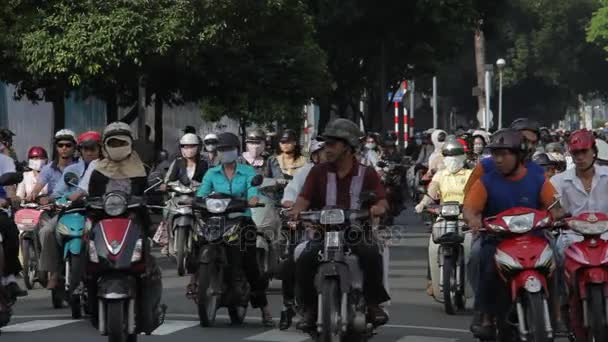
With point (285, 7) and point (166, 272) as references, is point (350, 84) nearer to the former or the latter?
point (285, 7)

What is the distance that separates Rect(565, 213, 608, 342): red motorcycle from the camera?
35.7ft

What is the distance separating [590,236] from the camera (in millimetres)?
11234

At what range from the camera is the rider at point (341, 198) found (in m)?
11.4

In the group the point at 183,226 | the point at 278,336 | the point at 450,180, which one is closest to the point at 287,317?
the point at 278,336

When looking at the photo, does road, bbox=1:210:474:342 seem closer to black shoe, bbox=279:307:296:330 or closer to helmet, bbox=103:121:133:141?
black shoe, bbox=279:307:296:330

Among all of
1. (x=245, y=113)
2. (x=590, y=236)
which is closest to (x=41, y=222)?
(x=590, y=236)

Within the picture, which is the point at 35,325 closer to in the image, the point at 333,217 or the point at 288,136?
the point at 333,217

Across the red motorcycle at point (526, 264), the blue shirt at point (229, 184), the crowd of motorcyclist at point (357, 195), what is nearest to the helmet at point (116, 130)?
the crowd of motorcyclist at point (357, 195)

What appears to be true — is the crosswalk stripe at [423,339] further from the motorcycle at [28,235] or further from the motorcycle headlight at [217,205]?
the motorcycle at [28,235]

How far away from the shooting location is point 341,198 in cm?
1159

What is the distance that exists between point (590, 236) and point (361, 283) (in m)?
1.51

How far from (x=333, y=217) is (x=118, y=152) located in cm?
179

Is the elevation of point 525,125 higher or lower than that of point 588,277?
higher

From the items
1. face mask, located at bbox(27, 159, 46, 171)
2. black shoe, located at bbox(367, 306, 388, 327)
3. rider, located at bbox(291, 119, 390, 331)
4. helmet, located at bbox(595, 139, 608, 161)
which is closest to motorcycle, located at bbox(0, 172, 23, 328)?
rider, located at bbox(291, 119, 390, 331)
